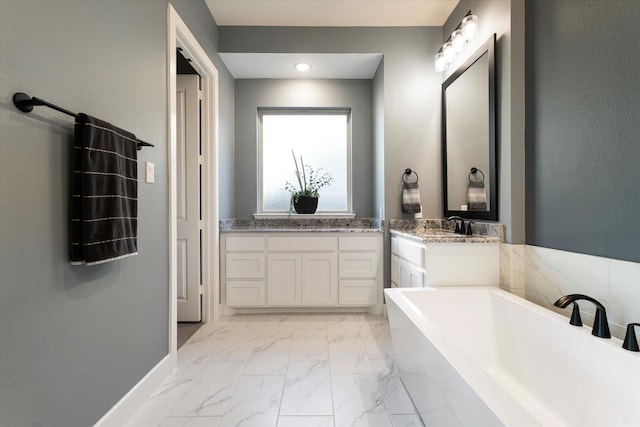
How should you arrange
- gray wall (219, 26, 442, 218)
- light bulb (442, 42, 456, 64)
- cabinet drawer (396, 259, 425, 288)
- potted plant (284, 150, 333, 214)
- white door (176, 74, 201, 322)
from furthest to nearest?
potted plant (284, 150, 333, 214) < gray wall (219, 26, 442, 218) < white door (176, 74, 201, 322) < light bulb (442, 42, 456, 64) < cabinet drawer (396, 259, 425, 288)

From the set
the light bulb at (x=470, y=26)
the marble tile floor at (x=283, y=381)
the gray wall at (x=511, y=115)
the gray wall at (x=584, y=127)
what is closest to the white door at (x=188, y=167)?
the marble tile floor at (x=283, y=381)

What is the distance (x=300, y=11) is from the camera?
9.06 ft

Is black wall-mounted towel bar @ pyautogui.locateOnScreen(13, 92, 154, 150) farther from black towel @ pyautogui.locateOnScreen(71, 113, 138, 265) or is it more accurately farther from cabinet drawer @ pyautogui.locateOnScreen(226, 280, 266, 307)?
cabinet drawer @ pyautogui.locateOnScreen(226, 280, 266, 307)

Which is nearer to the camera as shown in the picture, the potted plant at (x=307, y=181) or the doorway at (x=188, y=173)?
the doorway at (x=188, y=173)

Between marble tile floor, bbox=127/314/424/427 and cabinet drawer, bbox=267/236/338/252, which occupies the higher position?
cabinet drawer, bbox=267/236/338/252

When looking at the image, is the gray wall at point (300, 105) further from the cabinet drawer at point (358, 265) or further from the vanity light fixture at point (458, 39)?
the vanity light fixture at point (458, 39)

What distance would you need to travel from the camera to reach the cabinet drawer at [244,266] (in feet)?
9.99

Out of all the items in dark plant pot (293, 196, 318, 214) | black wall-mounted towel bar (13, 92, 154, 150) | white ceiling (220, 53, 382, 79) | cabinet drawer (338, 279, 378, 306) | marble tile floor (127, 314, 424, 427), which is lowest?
marble tile floor (127, 314, 424, 427)

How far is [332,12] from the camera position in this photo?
2.78m

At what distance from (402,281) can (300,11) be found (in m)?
2.49

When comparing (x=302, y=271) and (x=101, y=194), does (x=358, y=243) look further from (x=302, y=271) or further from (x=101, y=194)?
(x=101, y=194)

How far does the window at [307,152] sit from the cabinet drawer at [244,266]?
80cm

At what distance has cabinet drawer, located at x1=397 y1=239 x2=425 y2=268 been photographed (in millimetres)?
2150

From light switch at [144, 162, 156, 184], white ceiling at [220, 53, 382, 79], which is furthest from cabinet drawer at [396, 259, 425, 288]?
white ceiling at [220, 53, 382, 79]
